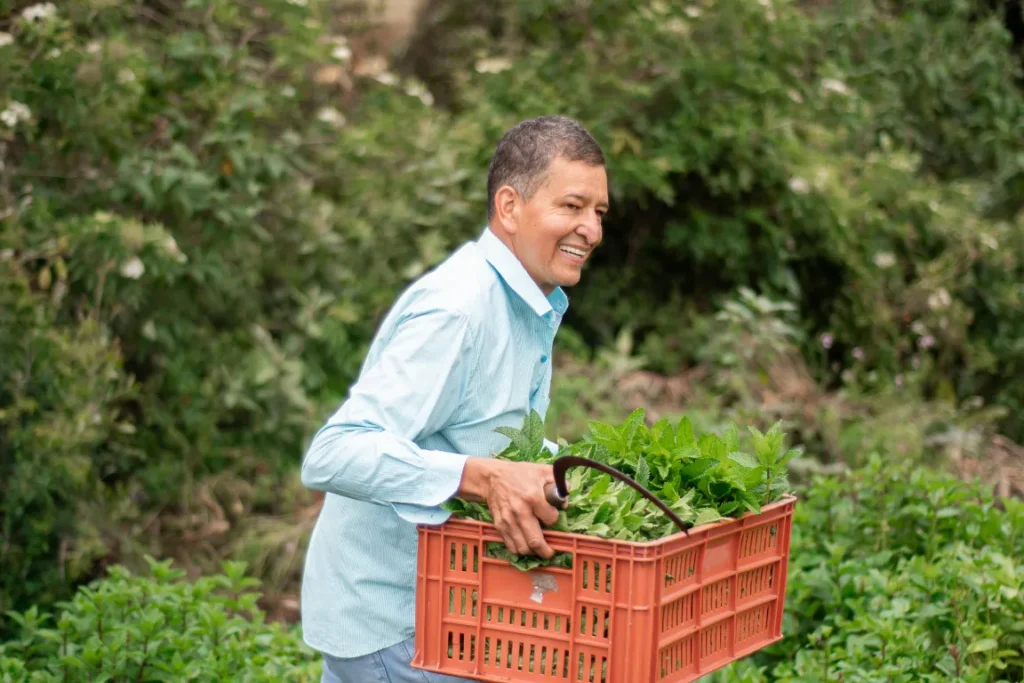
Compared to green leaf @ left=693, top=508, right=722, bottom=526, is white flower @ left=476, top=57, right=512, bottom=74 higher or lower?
higher

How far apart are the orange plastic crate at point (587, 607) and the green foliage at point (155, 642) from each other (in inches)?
55.3

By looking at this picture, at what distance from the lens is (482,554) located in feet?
7.48

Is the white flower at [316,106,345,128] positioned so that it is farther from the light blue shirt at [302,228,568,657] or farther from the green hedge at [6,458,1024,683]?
the light blue shirt at [302,228,568,657]

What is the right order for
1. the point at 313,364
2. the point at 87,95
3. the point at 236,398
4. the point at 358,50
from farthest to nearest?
the point at 358,50, the point at 313,364, the point at 236,398, the point at 87,95

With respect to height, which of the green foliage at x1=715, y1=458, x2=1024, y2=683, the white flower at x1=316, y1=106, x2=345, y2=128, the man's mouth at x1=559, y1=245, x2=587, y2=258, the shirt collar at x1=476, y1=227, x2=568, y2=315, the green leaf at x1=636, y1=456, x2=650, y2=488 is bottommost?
the green foliage at x1=715, y1=458, x2=1024, y2=683

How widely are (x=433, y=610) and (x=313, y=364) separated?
3.93 m

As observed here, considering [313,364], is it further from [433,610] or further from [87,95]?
[433,610]

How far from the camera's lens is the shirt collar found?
2654mm

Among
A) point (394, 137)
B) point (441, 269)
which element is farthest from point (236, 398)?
point (441, 269)

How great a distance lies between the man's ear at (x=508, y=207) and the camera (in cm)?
274

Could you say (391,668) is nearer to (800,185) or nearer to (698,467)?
(698,467)

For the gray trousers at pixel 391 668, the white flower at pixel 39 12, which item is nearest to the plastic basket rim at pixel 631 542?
the gray trousers at pixel 391 668

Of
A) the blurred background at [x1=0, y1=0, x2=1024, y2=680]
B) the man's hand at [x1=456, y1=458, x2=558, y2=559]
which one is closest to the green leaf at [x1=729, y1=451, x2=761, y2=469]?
the man's hand at [x1=456, y1=458, x2=558, y2=559]

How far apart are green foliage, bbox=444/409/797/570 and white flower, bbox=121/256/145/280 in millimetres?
2868
